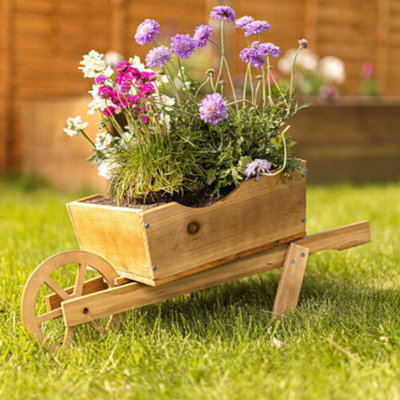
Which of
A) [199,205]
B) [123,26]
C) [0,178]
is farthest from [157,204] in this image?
[123,26]

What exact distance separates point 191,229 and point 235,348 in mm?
371

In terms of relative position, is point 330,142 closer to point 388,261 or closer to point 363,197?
→ point 363,197

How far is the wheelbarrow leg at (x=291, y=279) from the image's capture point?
205 cm

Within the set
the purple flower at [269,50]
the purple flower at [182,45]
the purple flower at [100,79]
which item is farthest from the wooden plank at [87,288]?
the purple flower at [269,50]

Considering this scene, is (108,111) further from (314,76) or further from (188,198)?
(314,76)

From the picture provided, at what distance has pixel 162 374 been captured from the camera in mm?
1609

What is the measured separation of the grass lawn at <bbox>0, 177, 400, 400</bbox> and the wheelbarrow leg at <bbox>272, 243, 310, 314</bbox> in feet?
0.15

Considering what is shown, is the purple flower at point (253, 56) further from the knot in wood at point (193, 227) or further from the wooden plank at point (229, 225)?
the knot in wood at point (193, 227)

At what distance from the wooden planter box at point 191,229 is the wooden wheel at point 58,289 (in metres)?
0.07

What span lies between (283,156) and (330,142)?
3.37m

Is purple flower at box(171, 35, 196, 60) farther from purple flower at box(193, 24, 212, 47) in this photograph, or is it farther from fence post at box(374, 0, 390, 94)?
fence post at box(374, 0, 390, 94)

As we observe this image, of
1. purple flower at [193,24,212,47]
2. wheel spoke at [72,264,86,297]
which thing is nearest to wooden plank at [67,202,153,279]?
wheel spoke at [72,264,86,297]

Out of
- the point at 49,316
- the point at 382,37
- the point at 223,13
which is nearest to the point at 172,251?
the point at 49,316

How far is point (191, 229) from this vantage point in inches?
73.1
